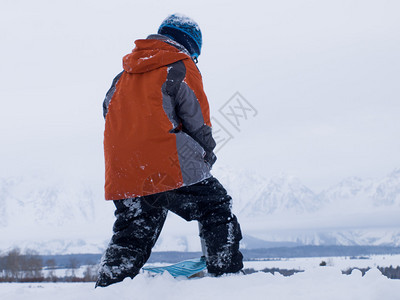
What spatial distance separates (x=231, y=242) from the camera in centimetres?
257

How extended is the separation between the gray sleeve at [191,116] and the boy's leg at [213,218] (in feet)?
0.95

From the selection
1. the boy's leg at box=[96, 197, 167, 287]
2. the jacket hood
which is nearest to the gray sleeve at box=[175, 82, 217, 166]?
the jacket hood

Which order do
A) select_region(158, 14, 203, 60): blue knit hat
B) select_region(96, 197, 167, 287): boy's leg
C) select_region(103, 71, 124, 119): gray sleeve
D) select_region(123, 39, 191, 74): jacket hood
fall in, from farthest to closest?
select_region(158, 14, 203, 60): blue knit hat, select_region(103, 71, 124, 119): gray sleeve, select_region(123, 39, 191, 74): jacket hood, select_region(96, 197, 167, 287): boy's leg

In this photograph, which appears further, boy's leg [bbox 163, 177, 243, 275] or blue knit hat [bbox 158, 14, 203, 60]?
blue knit hat [bbox 158, 14, 203, 60]

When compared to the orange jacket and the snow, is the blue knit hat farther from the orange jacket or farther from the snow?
the snow

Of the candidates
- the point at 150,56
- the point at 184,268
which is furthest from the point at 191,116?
the point at 184,268

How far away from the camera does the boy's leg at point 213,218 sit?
2.55m

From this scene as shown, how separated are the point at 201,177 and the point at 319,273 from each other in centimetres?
90

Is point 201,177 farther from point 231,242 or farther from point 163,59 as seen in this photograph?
point 163,59

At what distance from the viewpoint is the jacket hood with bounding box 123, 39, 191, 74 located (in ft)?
8.68

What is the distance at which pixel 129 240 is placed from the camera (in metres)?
2.59

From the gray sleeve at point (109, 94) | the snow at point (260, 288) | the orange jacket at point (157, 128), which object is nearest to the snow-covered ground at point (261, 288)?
the snow at point (260, 288)

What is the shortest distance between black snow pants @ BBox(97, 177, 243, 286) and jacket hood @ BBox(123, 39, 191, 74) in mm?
824

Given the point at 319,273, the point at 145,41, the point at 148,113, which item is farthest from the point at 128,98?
the point at 319,273
